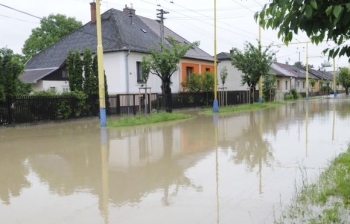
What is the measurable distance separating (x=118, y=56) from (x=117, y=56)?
12cm

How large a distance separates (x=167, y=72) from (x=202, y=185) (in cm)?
1738

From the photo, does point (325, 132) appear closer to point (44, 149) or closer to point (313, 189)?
point (313, 189)

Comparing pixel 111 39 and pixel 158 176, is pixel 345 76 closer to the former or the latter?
pixel 111 39

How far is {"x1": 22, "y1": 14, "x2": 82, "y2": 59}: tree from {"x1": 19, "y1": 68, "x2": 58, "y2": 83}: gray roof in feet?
60.3

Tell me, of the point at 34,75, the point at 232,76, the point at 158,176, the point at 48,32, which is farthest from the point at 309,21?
the point at 48,32

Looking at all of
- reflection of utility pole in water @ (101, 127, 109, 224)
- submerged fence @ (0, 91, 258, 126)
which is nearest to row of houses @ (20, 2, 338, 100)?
submerged fence @ (0, 91, 258, 126)

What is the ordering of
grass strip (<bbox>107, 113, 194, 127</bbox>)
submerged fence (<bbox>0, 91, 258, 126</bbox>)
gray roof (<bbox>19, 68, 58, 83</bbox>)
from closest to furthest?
1. grass strip (<bbox>107, 113, 194, 127</bbox>)
2. submerged fence (<bbox>0, 91, 258, 126</bbox>)
3. gray roof (<bbox>19, 68, 58, 83</bbox>)

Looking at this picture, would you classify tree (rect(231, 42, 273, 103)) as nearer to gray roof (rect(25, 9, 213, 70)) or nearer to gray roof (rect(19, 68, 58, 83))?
gray roof (rect(25, 9, 213, 70))

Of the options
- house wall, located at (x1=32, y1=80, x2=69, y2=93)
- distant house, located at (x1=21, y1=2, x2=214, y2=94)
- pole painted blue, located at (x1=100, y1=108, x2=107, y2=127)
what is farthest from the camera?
house wall, located at (x1=32, y1=80, x2=69, y2=93)

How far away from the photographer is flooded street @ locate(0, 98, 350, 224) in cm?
534

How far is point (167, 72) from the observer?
23.8m

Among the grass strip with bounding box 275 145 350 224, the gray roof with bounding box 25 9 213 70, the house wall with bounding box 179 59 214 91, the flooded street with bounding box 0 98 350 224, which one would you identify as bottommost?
the flooded street with bounding box 0 98 350 224

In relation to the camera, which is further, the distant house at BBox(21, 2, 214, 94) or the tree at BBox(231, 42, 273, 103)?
the tree at BBox(231, 42, 273, 103)

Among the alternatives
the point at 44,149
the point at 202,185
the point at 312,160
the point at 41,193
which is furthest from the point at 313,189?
the point at 44,149
